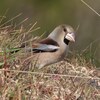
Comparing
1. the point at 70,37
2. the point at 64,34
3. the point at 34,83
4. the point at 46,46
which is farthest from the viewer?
the point at 64,34

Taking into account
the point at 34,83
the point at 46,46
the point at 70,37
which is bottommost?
the point at 34,83

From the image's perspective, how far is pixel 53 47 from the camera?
348 inches

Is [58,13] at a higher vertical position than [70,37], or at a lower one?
higher

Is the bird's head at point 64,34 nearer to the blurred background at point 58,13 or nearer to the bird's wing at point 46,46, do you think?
the bird's wing at point 46,46

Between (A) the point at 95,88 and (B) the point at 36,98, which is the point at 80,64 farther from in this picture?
(B) the point at 36,98

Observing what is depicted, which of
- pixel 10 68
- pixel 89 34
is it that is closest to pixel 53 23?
pixel 89 34

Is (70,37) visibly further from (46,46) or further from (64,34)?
(46,46)

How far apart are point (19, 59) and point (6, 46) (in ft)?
1.58

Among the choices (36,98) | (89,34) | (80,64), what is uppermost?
(89,34)

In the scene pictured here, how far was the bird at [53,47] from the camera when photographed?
8.65 metres

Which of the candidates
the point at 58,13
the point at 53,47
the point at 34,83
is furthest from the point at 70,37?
Answer: the point at 58,13

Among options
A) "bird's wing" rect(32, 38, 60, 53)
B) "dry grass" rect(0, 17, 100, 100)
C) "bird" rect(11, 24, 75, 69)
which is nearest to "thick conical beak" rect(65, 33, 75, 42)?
"bird" rect(11, 24, 75, 69)

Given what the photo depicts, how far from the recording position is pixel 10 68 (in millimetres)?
7637

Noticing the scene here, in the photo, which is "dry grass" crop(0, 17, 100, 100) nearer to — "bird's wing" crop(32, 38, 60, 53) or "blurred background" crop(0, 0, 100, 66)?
"bird's wing" crop(32, 38, 60, 53)
